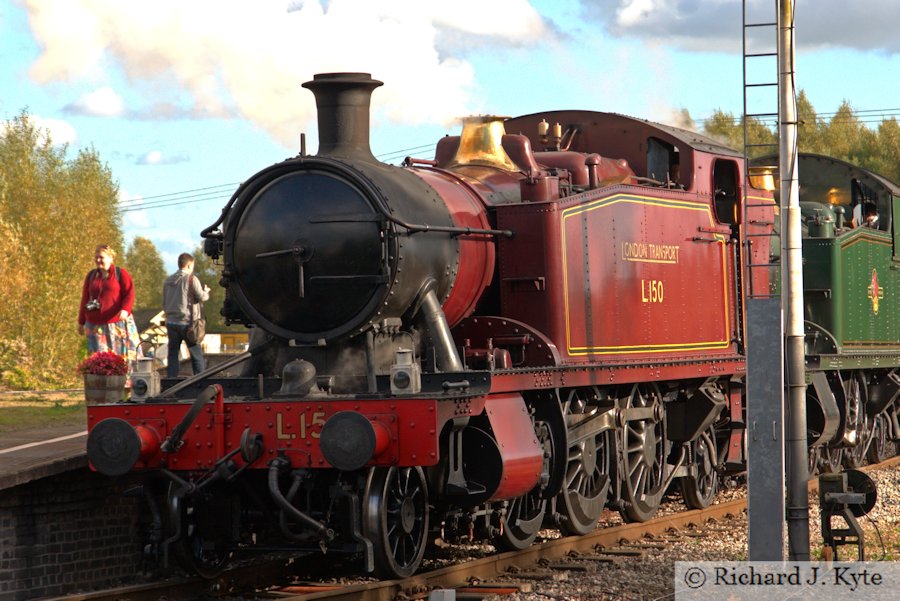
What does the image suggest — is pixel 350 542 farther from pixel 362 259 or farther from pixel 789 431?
pixel 789 431

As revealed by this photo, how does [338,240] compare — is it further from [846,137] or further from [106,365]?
[846,137]

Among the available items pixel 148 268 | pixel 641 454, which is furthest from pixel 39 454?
pixel 148 268

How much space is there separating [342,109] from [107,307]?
4.84m

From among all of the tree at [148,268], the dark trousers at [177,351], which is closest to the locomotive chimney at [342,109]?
the dark trousers at [177,351]

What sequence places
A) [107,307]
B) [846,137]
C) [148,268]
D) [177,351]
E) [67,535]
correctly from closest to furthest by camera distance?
1. [67,535]
2. [177,351]
3. [107,307]
4. [846,137]
5. [148,268]

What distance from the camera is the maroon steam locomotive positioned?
8.09 m

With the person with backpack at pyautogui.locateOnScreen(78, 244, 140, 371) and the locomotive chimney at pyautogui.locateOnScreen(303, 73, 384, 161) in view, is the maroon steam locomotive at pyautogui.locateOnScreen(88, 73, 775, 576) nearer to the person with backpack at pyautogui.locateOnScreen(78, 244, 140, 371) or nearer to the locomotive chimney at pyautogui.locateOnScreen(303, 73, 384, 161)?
the locomotive chimney at pyautogui.locateOnScreen(303, 73, 384, 161)

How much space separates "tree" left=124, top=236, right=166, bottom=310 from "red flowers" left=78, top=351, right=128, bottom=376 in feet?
247

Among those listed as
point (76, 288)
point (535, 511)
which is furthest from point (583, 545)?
point (76, 288)

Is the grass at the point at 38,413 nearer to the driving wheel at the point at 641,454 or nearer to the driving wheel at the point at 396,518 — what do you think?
the driving wheel at the point at 396,518

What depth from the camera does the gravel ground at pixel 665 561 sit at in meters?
8.35

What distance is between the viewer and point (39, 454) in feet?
31.8

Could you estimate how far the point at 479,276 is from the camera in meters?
9.59

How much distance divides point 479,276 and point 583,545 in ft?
7.86
